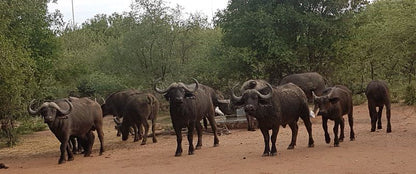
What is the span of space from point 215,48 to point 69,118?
1646cm

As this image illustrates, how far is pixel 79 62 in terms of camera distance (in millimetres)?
34250

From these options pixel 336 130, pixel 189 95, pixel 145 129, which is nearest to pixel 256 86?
pixel 189 95

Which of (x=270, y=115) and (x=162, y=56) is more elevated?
(x=162, y=56)

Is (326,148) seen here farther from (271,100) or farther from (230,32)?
(230,32)

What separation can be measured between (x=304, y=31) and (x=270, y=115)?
14.9m

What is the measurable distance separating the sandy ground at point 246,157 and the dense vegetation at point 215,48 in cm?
255

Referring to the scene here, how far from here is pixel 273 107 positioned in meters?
13.6

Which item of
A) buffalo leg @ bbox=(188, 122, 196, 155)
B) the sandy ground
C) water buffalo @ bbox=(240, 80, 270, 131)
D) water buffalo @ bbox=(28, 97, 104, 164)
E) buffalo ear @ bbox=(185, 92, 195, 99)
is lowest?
the sandy ground

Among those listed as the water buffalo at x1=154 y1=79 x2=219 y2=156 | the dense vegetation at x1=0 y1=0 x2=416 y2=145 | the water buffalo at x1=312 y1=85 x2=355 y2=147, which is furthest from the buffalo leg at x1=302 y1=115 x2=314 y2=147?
the dense vegetation at x1=0 y1=0 x2=416 y2=145

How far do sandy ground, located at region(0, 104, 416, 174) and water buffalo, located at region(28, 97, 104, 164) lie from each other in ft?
2.55

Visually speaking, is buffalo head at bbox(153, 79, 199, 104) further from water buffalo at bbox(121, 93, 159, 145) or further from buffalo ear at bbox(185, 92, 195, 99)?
water buffalo at bbox(121, 93, 159, 145)

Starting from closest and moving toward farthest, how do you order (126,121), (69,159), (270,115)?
(270,115)
(69,159)
(126,121)

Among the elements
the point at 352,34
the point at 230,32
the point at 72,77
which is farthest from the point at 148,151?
the point at 72,77

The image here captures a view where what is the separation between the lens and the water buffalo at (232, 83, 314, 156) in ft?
43.5
